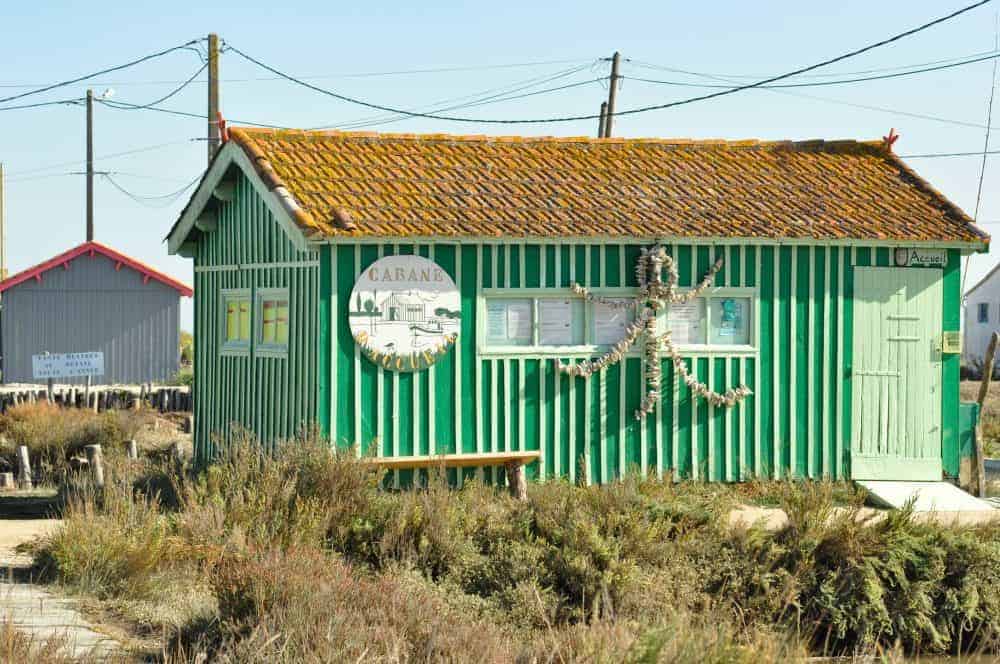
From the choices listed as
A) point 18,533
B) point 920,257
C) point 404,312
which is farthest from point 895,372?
point 18,533

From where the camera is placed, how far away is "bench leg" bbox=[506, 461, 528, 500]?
14328mm

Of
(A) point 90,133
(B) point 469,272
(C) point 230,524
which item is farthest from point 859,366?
(A) point 90,133

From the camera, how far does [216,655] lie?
823 cm

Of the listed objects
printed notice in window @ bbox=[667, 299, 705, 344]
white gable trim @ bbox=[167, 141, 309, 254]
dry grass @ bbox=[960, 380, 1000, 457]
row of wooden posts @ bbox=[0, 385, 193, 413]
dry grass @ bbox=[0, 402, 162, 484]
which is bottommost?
dry grass @ bbox=[960, 380, 1000, 457]

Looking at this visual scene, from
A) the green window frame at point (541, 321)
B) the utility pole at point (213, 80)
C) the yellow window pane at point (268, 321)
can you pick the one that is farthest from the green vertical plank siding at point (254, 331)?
the utility pole at point (213, 80)

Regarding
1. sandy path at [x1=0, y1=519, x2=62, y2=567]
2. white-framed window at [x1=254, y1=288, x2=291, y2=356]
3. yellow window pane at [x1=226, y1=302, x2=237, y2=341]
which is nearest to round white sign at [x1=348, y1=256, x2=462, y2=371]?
white-framed window at [x1=254, y1=288, x2=291, y2=356]

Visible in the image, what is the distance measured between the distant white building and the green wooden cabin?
36.2m

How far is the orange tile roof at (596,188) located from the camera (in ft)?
48.9

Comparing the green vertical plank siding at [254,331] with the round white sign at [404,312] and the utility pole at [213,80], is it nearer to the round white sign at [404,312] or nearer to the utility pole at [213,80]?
the round white sign at [404,312]

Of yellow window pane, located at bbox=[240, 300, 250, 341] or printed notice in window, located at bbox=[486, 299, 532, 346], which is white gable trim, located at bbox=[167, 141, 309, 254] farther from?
printed notice in window, located at bbox=[486, 299, 532, 346]

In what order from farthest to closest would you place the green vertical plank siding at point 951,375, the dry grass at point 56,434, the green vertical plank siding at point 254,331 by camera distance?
the dry grass at point 56,434, the green vertical plank siding at point 951,375, the green vertical plank siding at point 254,331

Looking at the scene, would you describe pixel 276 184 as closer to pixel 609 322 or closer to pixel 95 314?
pixel 609 322

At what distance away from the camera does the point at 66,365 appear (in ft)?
79.8

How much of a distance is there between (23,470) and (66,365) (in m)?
5.89
